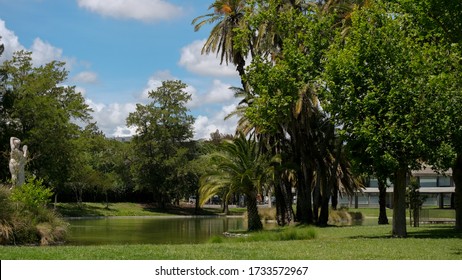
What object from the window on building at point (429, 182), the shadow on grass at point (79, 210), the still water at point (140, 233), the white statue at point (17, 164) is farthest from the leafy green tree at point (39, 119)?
the window on building at point (429, 182)

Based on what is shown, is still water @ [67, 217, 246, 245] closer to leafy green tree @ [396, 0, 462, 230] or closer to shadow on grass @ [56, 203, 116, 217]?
leafy green tree @ [396, 0, 462, 230]

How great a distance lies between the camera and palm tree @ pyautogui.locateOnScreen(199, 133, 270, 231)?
32678mm

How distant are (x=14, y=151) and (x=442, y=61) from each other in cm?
1966

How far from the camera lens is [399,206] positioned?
23.4 m

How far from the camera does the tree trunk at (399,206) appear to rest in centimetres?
2311

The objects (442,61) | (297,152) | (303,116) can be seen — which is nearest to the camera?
(442,61)

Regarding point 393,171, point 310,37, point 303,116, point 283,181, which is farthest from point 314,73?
point 283,181

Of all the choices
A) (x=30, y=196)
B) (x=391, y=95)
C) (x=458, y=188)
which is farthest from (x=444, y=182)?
(x=30, y=196)

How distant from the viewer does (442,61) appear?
21.6m

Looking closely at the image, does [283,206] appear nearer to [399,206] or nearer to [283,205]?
[283,205]

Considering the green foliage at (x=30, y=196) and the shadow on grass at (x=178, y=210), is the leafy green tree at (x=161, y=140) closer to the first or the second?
the shadow on grass at (x=178, y=210)

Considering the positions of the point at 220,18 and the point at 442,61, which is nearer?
the point at 442,61

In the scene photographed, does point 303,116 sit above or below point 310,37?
below

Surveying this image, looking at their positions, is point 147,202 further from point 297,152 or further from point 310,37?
point 310,37
